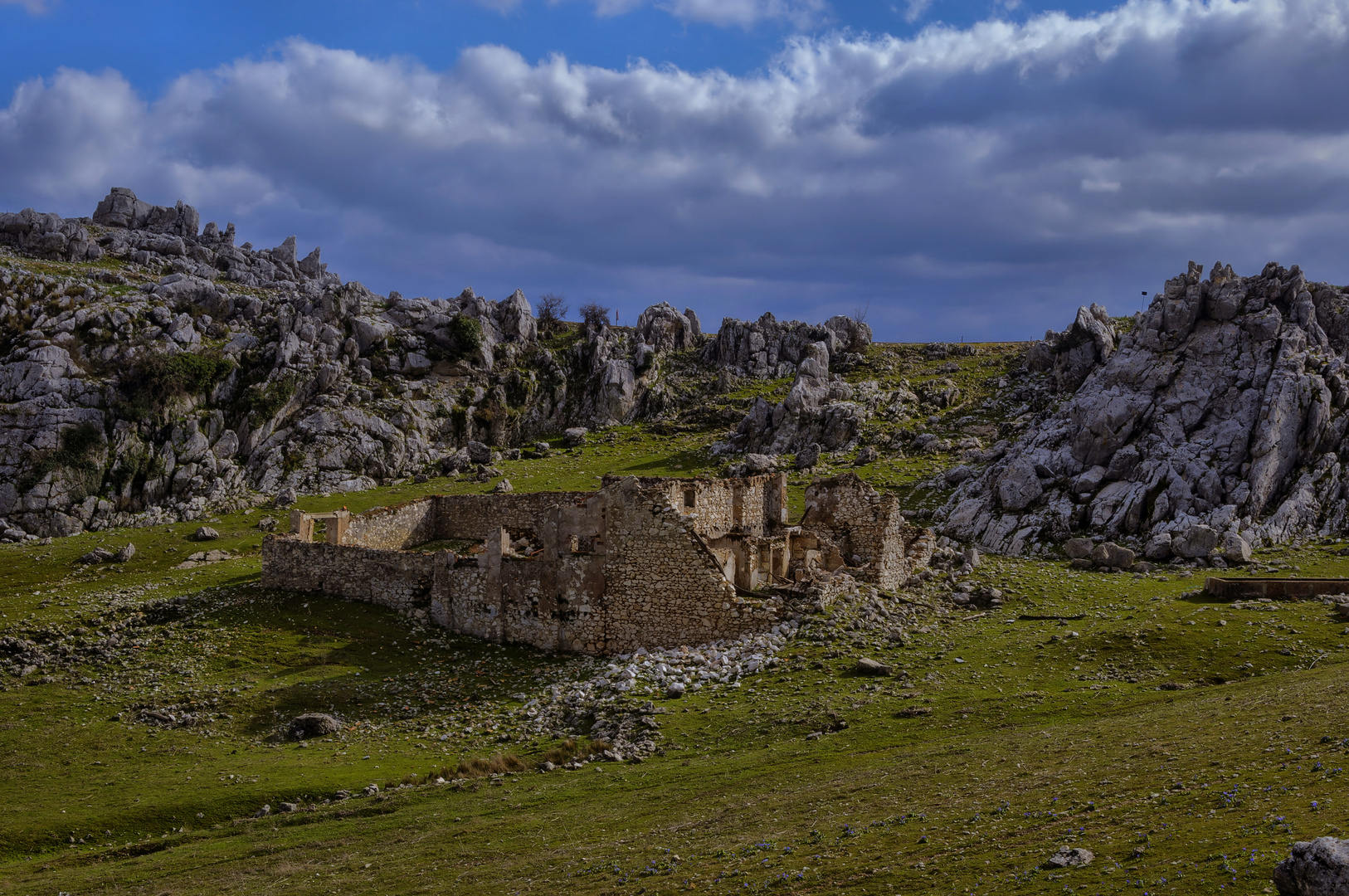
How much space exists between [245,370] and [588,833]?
87789 mm

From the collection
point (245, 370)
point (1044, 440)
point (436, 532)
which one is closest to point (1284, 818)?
point (436, 532)

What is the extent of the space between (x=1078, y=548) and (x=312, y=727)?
1706 inches

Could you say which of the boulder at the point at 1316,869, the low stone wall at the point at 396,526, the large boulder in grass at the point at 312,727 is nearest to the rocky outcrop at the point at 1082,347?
the low stone wall at the point at 396,526

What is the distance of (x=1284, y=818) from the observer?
1188 cm

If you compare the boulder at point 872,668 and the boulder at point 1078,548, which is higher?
the boulder at point 1078,548

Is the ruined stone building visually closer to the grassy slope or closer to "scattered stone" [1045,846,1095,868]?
the grassy slope

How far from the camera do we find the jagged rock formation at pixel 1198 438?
→ 56.8m

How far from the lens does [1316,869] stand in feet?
30.1

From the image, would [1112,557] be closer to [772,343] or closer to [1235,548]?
[1235,548]

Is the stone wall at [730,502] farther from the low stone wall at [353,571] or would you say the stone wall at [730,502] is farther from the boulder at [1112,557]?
the boulder at [1112,557]

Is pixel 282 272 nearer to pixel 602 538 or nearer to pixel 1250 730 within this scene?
pixel 602 538

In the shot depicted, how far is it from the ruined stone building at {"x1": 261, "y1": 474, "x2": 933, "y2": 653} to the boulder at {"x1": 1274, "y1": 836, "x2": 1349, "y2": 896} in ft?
70.8

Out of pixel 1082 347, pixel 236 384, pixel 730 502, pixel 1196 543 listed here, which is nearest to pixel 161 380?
pixel 236 384

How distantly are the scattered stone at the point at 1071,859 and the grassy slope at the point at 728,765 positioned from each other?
18 centimetres
